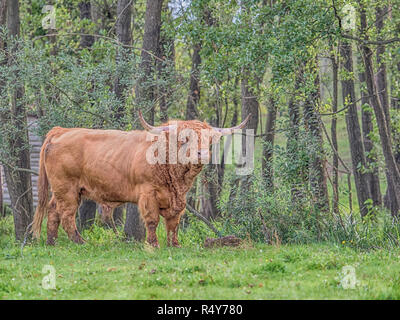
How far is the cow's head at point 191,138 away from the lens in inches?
→ 375

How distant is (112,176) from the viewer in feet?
33.7

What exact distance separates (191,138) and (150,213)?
4.45ft

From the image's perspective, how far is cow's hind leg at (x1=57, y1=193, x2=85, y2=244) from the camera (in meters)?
10.6

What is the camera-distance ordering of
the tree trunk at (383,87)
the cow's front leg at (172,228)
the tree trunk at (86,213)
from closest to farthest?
the cow's front leg at (172,228), the tree trunk at (86,213), the tree trunk at (383,87)

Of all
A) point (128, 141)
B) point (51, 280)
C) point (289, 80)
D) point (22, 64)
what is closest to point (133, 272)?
point (51, 280)

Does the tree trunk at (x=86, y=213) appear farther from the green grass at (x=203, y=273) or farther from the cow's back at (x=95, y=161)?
the green grass at (x=203, y=273)

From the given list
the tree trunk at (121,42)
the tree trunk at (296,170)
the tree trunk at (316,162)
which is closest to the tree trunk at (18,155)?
the tree trunk at (121,42)

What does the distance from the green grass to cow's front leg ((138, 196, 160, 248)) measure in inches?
15.5

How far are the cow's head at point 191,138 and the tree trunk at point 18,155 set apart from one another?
352 centimetres

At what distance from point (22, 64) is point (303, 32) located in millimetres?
5120

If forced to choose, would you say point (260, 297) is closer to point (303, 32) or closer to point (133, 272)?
point (133, 272)

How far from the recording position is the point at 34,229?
34.9 ft

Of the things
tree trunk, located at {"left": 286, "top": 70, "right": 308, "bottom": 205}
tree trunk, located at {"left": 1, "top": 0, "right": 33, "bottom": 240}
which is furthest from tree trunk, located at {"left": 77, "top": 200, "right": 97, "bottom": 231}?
tree trunk, located at {"left": 286, "top": 70, "right": 308, "bottom": 205}

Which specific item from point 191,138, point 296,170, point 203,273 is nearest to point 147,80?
point 191,138
